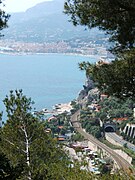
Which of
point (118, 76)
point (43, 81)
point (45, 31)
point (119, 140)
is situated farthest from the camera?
point (45, 31)

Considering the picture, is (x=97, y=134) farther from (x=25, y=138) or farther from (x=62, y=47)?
(x=62, y=47)

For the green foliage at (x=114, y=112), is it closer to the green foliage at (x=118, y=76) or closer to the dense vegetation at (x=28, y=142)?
the dense vegetation at (x=28, y=142)

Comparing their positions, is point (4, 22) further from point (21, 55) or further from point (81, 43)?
point (81, 43)

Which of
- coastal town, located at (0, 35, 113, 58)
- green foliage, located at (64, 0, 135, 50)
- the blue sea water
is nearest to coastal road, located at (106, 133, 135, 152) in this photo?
the blue sea water

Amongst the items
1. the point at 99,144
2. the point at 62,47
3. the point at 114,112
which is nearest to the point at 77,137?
the point at 99,144

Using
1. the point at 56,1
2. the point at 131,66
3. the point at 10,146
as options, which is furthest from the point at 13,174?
the point at 56,1

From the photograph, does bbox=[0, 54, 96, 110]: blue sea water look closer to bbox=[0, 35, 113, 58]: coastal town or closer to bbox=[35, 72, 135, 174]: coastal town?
bbox=[35, 72, 135, 174]: coastal town

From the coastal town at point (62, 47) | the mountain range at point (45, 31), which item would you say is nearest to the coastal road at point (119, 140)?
the coastal town at point (62, 47)

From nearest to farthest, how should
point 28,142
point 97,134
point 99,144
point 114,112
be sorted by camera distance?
point 28,142 → point 99,144 → point 97,134 → point 114,112
